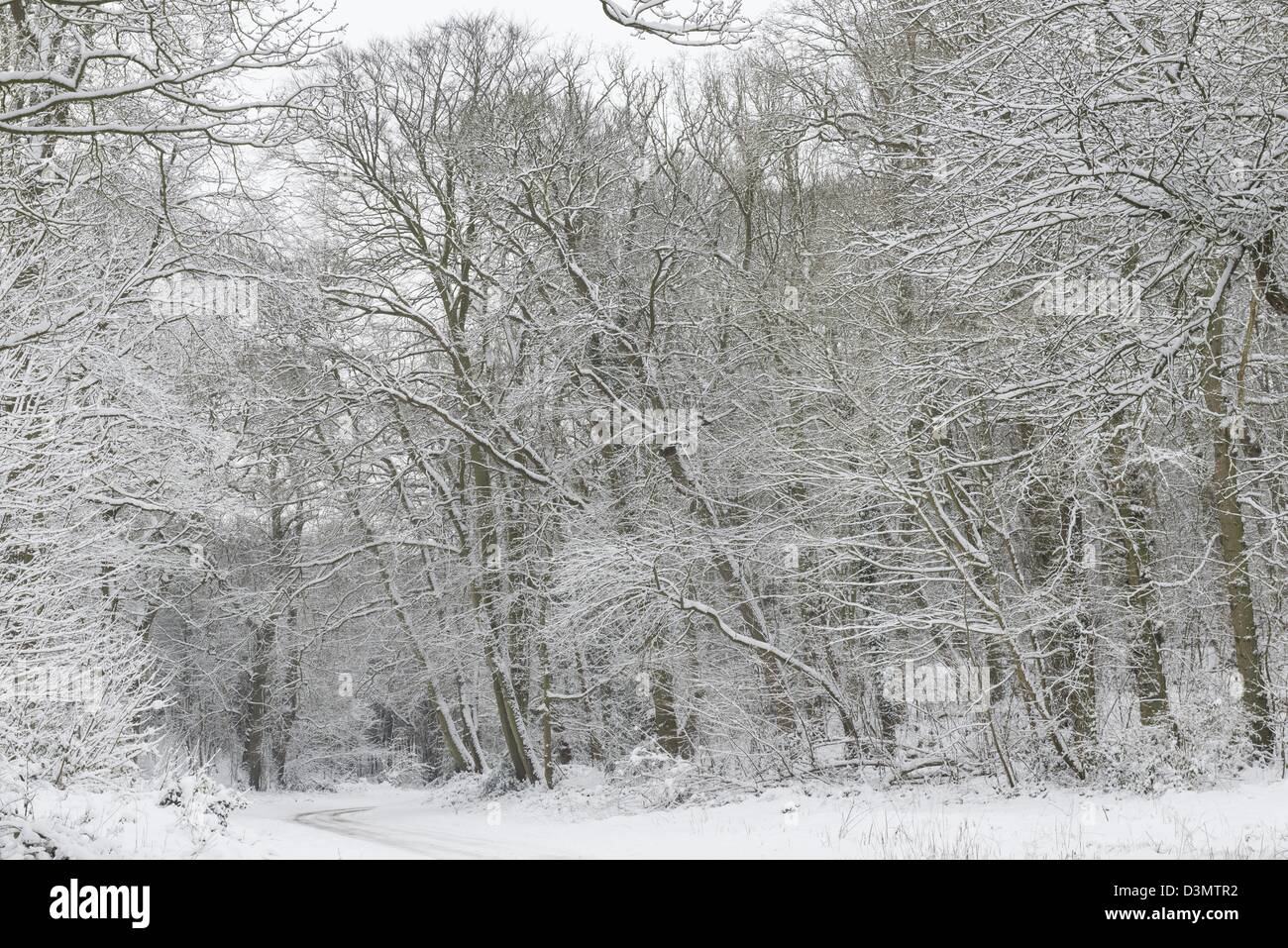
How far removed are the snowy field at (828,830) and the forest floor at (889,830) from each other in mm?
19

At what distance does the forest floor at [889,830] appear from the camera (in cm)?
840

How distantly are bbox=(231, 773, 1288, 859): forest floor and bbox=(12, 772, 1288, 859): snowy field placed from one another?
19 mm

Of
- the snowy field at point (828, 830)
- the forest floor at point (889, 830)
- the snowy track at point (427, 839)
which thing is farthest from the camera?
the snowy track at point (427, 839)

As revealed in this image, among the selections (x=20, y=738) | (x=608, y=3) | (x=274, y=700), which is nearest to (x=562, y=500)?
(x=20, y=738)

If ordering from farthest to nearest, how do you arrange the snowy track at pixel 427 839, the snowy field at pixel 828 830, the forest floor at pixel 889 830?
the snowy track at pixel 427 839 < the forest floor at pixel 889 830 < the snowy field at pixel 828 830

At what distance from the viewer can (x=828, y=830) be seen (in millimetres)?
10484

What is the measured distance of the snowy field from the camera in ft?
26.6

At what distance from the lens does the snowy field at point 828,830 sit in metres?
8.10

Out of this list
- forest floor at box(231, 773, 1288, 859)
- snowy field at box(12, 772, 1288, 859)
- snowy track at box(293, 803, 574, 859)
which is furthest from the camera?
snowy track at box(293, 803, 574, 859)

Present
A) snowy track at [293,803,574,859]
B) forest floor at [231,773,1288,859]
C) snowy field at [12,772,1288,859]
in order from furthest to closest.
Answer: snowy track at [293,803,574,859]
forest floor at [231,773,1288,859]
snowy field at [12,772,1288,859]

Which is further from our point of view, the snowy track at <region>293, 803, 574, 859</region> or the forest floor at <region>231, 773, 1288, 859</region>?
the snowy track at <region>293, 803, 574, 859</region>

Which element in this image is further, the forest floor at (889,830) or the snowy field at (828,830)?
the forest floor at (889,830)

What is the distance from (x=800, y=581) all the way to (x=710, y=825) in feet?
14.4
